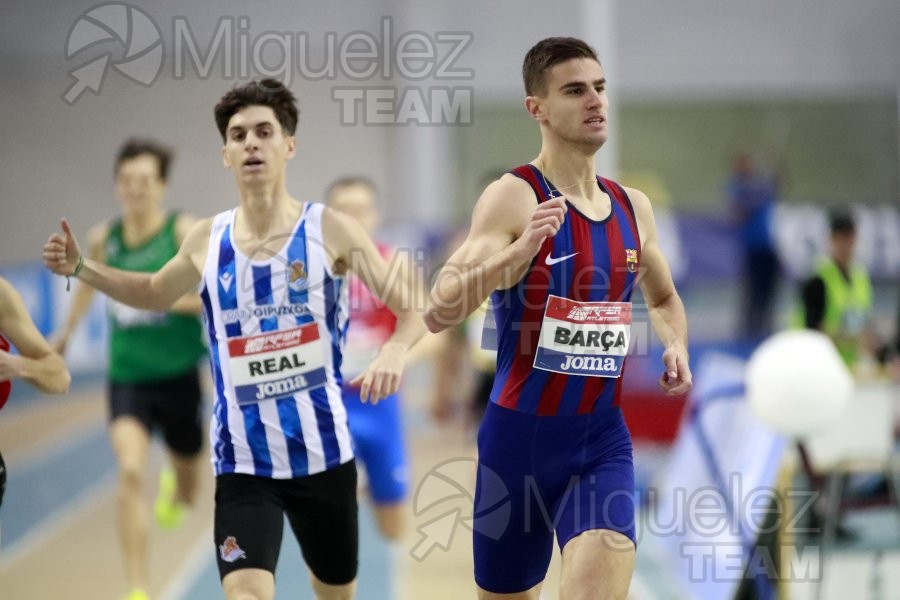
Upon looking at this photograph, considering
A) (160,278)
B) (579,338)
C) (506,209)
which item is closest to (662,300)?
(579,338)

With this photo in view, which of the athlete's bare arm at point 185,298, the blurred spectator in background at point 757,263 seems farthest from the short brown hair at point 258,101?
the blurred spectator in background at point 757,263

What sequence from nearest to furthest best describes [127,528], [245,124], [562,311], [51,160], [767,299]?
1. [562,311]
2. [245,124]
3. [127,528]
4. [767,299]
5. [51,160]

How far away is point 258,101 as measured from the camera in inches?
153

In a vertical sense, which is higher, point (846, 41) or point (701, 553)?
point (846, 41)

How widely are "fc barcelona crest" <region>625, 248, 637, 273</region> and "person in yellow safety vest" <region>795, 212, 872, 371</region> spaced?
4.79 meters

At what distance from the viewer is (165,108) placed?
19250 millimetres

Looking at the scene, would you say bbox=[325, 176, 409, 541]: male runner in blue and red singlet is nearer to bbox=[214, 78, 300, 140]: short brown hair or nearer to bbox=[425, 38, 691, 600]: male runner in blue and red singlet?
bbox=[214, 78, 300, 140]: short brown hair

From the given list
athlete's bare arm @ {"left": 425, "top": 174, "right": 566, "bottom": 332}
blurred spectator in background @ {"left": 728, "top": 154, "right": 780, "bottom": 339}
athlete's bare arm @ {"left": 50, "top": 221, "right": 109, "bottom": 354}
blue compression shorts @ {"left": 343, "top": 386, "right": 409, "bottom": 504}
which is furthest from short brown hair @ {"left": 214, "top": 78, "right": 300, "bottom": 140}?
blurred spectator in background @ {"left": 728, "top": 154, "right": 780, "bottom": 339}

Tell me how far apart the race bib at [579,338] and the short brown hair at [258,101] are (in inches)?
45.4

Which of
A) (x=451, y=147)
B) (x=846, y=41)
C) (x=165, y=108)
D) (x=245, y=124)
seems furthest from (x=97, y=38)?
(x=245, y=124)

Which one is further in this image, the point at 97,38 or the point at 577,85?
the point at 97,38

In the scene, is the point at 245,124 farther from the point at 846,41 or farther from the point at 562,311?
the point at 846,41

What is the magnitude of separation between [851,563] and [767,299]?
1021cm

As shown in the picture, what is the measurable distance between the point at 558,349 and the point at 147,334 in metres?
3.44
